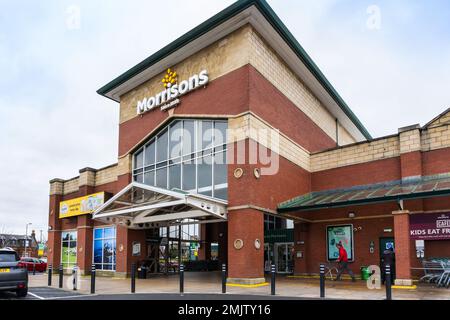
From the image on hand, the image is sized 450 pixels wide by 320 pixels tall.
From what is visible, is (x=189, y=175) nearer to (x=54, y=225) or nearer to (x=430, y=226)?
(x=430, y=226)

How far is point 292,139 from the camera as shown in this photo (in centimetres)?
2409

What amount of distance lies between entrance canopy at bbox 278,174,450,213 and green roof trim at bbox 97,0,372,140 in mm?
7294

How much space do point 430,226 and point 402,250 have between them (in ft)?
8.99

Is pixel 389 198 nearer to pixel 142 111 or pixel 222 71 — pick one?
pixel 222 71

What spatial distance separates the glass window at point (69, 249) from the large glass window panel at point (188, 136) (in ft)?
45.7

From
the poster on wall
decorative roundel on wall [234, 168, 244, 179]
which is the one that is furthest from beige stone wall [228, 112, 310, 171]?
the poster on wall

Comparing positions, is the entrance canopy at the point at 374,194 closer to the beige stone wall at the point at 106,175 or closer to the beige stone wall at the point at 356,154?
the beige stone wall at the point at 356,154

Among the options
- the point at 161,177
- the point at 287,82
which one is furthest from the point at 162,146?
the point at 287,82

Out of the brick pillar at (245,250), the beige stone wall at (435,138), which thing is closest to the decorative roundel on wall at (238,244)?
the brick pillar at (245,250)

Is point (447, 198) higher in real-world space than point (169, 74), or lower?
lower

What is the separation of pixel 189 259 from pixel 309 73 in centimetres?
1961

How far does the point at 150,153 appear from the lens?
2583 centimetres
